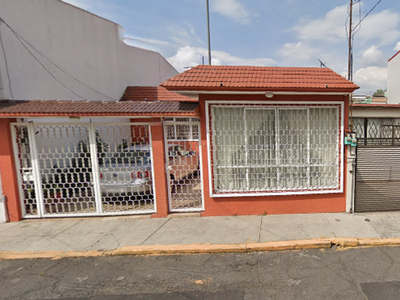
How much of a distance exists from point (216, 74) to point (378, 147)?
152 inches

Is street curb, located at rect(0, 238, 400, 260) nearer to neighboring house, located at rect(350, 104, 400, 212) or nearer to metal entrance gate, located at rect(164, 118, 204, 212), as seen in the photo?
neighboring house, located at rect(350, 104, 400, 212)

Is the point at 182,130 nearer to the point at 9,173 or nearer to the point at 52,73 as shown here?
the point at 9,173

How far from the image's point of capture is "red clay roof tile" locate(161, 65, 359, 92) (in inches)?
169

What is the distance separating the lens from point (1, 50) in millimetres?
6062

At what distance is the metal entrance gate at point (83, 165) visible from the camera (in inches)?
189

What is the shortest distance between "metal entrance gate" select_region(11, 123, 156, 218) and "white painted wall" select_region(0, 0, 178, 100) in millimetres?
1650

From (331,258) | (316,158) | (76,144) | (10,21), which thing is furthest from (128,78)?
(331,258)

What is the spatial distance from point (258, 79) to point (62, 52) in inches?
331

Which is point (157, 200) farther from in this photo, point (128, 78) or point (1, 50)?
point (128, 78)

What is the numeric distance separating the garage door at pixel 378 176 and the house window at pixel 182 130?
142 inches

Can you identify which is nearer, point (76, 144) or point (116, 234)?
point (116, 234)

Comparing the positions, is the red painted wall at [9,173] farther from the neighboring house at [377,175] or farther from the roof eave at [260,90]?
the neighboring house at [377,175]

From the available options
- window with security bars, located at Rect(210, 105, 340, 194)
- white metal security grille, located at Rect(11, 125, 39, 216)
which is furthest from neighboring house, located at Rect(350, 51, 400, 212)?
white metal security grille, located at Rect(11, 125, 39, 216)

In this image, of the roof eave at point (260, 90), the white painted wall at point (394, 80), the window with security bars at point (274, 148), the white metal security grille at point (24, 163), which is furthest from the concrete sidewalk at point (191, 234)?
the white painted wall at point (394, 80)
